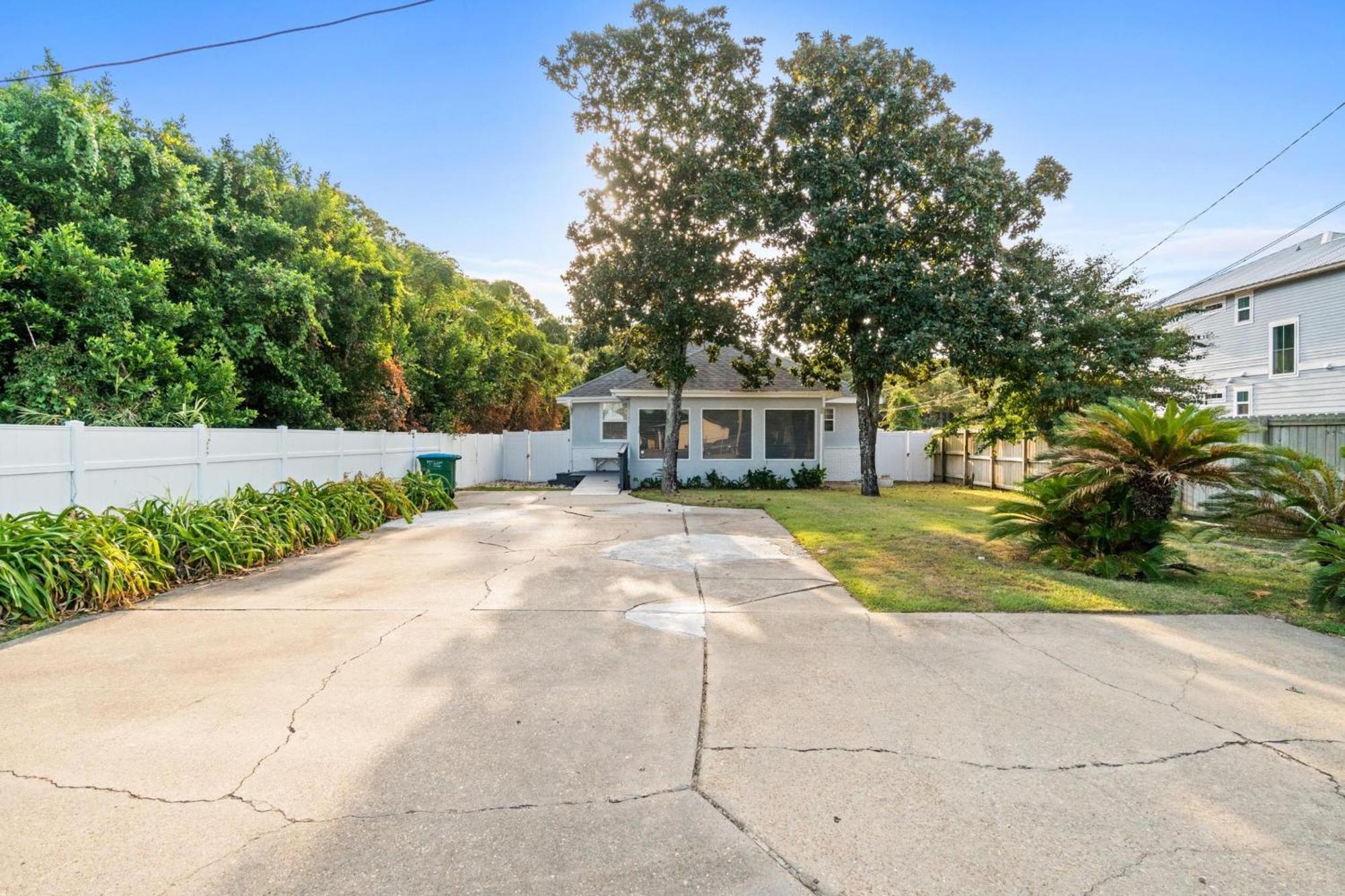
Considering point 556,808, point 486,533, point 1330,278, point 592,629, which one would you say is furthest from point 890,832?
point 1330,278

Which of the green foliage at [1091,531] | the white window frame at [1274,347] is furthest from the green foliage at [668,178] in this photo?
the white window frame at [1274,347]

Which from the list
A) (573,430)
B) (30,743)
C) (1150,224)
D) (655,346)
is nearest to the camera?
(30,743)

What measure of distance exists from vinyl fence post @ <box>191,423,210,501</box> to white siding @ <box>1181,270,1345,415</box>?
19160 mm

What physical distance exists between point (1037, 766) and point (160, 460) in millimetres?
8719

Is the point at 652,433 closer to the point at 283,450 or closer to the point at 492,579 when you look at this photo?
the point at 283,450

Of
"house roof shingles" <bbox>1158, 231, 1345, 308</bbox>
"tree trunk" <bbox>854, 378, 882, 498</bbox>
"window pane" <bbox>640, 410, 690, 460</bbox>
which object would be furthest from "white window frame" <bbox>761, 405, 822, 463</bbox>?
"house roof shingles" <bbox>1158, 231, 1345, 308</bbox>

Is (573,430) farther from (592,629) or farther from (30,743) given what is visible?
(30,743)

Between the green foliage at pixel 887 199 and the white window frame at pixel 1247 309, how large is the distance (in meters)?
8.27

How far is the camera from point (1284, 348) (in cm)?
1644

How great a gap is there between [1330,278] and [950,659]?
18.9 metres

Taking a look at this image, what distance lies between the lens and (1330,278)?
1517cm

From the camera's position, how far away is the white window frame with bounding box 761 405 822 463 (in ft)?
58.1

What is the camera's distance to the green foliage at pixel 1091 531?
20.3ft

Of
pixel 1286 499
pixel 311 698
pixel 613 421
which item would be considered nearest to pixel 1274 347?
pixel 1286 499
